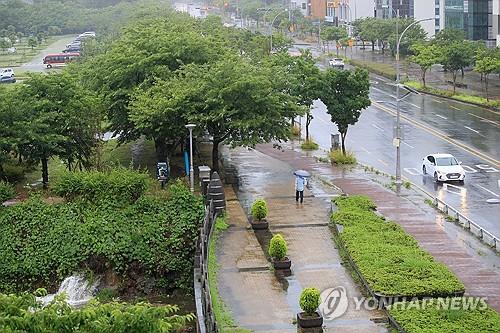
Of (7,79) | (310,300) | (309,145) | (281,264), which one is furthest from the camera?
(7,79)

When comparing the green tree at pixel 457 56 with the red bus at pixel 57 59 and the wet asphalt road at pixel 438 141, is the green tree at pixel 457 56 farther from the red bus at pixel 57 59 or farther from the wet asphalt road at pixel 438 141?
the red bus at pixel 57 59

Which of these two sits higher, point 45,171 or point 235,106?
point 235,106

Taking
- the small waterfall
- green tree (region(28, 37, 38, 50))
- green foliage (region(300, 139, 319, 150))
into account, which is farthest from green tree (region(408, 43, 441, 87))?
green tree (region(28, 37, 38, 50))

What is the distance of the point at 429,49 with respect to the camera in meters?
73.6

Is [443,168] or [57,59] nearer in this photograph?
[443,168]

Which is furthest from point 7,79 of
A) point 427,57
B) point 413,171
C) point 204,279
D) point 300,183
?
point 204,279

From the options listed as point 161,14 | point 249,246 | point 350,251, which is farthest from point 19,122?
point 161,14

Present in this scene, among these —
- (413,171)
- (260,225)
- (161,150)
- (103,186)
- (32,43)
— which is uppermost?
(32,43)

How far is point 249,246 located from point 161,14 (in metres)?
68.1

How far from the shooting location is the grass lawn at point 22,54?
10281 centimetres

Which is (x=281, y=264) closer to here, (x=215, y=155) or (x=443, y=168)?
(x=215, y=155)

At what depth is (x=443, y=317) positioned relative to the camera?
22281 mm

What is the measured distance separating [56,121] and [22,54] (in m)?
78.9

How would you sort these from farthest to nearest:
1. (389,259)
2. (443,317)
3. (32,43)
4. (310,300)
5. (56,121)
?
(32,43)
(56,121)
(389,259)
(310,300)
(443,317)
